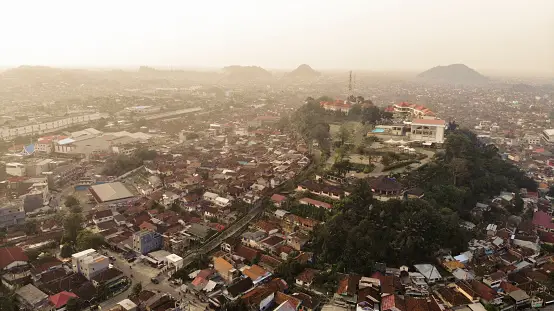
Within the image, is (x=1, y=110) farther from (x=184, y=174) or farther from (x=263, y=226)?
(x=263, y=226)

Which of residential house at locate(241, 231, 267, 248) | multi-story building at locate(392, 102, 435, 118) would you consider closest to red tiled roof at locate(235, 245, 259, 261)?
residential house at locate(241, 231, 267, 248)

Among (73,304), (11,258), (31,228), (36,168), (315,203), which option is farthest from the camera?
(36,168)

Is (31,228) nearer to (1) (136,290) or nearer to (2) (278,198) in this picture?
(1) (136,290)

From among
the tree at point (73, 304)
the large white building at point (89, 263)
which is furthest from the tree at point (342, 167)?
the tree at point (73, 304)

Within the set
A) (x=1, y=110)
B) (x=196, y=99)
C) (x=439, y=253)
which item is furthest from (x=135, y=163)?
(x=196, y=99)

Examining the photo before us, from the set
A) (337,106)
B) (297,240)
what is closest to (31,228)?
(297,240)
